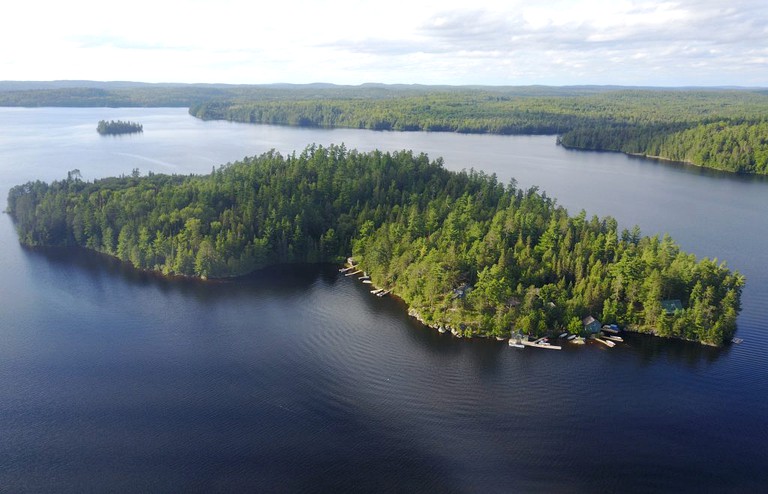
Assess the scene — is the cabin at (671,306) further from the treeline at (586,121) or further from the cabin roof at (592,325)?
the treeline at (586,121)

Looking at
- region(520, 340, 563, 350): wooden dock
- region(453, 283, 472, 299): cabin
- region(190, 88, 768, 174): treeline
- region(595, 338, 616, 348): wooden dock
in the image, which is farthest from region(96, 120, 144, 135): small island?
region(595, 338, 616, 348): wooden dock

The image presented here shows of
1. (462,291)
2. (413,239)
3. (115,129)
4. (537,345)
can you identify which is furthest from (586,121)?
(537,345)

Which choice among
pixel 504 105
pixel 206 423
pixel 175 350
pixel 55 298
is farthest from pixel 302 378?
pixel 504 105

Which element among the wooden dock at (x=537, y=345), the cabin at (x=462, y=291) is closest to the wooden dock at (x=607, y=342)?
the wooden dock at (x=537, y=345)

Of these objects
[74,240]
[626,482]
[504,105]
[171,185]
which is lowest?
[626,482]

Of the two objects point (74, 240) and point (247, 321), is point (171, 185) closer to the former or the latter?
point (74, 240)
